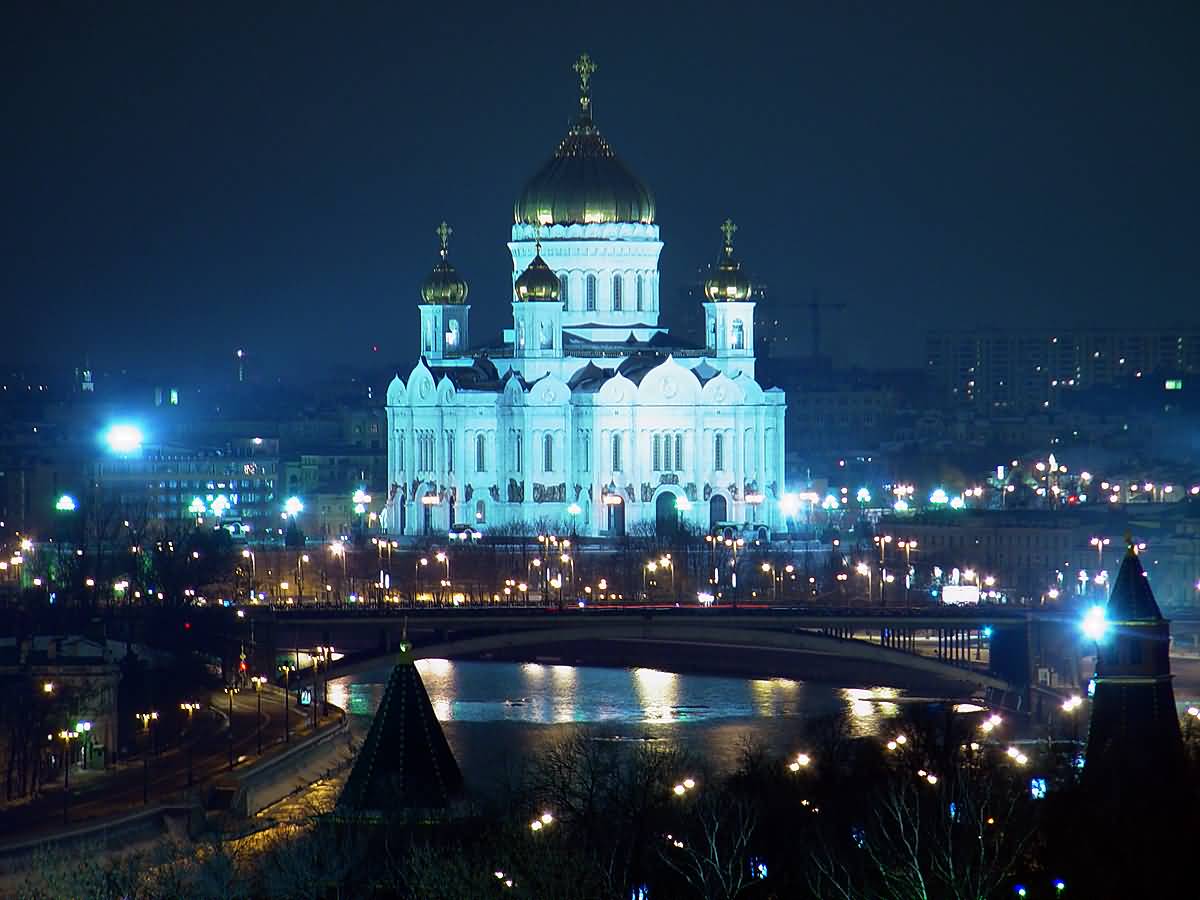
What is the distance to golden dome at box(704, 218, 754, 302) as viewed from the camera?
80938 millimetres

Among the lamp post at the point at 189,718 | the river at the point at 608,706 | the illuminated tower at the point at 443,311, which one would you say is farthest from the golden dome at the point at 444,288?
the lamp post at the point at 189,718

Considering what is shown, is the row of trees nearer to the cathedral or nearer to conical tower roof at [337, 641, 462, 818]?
conical tower roof at [337, 641, 462, 818]

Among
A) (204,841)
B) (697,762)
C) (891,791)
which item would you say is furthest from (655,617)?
(891,791)

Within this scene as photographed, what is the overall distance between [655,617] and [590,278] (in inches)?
979

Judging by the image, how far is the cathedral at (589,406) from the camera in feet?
258

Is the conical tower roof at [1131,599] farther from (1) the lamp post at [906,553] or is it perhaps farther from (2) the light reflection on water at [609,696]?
(1) the lamp post at [906,553]

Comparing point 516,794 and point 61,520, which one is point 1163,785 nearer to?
point 516,794

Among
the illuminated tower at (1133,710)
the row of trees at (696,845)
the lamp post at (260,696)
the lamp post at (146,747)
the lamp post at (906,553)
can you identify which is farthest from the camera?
the lamp post at (906,553)

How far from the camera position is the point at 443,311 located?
3260 inches

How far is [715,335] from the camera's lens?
81250mm

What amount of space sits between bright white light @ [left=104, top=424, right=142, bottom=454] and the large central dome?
77.4 ft

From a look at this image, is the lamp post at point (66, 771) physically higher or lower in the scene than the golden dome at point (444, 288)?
lower

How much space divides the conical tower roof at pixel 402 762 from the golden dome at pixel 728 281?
44.5m

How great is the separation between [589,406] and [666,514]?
2260 mm
